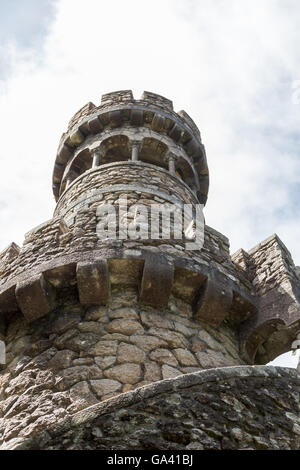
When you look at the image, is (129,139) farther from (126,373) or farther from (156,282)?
(126,373)

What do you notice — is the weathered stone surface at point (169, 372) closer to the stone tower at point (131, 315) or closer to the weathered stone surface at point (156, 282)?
the stone tower at point (131, 315)

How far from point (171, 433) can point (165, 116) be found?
8.11 meters

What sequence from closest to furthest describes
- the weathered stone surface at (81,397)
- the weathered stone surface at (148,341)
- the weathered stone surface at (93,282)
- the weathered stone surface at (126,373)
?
1. the weathered stone surface at (81,397)
2. the weathered stone surface at (126,373)
3. the weathered stone surface at (148,341)
4. the weathered stone surface at (93,282)


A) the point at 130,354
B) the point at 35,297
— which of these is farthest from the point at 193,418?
the point at 35,297

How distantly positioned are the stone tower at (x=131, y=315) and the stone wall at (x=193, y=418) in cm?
2

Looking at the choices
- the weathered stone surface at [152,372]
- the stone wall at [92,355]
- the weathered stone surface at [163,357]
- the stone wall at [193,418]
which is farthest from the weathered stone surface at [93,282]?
→ the stone wall at [193,418]

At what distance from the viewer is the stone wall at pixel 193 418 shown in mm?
3170

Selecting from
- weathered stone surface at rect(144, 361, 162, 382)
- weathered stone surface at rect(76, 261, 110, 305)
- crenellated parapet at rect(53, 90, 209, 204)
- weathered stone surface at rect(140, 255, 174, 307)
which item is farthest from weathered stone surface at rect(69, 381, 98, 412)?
crenellated parapet at rect(53, 90, 209, 204)

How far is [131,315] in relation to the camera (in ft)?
18.7

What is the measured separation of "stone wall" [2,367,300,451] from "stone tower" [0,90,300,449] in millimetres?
16

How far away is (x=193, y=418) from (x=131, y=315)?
2.35 m

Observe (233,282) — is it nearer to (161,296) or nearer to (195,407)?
(161,296)

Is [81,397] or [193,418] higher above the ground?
[81,397]
